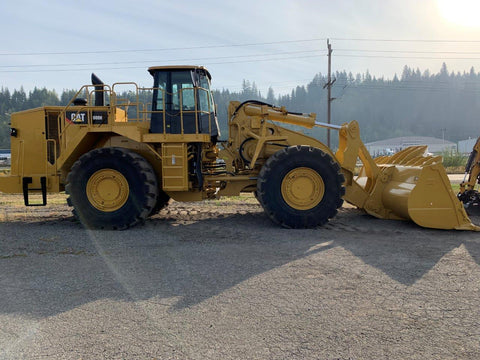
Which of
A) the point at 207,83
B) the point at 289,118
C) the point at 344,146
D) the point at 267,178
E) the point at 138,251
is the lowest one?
the point at 138,251

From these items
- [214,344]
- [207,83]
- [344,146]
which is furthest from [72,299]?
[344,146]

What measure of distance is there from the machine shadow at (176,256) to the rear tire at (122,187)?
0.32 metres

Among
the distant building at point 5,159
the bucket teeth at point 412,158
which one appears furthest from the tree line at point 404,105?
the bucket teeth at point 412,158

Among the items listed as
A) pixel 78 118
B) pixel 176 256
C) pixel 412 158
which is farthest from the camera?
pixel 412 158

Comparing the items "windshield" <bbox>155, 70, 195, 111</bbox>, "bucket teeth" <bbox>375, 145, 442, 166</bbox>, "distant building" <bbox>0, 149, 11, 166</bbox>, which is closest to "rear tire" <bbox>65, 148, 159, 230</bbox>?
"windshield" <bbox>155, 70, 195, 111</bbox>

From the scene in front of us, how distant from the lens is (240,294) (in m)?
4.20

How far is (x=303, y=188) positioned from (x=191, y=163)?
2.37 meters

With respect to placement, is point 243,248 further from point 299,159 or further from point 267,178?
point 299,159

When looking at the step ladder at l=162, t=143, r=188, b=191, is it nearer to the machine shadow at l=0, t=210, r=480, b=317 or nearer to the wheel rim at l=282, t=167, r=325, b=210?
the machine shadow at l=0, t=210, r=480, b=317

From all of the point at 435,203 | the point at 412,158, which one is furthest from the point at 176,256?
the point at 412,158

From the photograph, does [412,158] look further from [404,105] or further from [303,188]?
[404,105]

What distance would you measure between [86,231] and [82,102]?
280cm

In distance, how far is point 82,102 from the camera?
8.25 meters

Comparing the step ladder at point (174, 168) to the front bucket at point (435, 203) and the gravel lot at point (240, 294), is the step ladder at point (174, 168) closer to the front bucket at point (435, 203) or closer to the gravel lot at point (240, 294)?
the gravel lot at point (240, 294)
